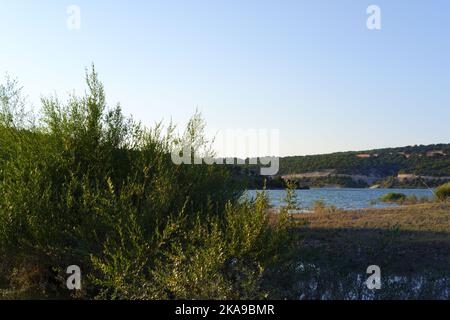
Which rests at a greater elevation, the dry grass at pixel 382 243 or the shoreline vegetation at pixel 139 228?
the shoreline vegetation at pixel 139 228

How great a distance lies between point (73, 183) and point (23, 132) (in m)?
2.29

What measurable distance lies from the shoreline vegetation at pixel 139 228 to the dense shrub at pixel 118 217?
0.03 meters

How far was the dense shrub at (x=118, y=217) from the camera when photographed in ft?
27.1

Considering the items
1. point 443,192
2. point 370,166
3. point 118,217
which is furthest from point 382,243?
point 370,166

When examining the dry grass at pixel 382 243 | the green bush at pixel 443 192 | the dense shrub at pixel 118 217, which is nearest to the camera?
the dense shrub at pixel 118 217

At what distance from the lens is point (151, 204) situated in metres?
9.70

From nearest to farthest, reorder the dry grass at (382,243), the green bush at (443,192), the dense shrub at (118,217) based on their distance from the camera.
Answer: the dense shrub at (118,217) → the dry grass at (382,243) → the green bush at (443,192)

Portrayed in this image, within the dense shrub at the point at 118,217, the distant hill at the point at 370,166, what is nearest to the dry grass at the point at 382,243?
the dense shrub at the point at 118,217

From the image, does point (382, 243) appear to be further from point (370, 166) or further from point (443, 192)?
point (370, 166)

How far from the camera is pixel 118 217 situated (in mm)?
9227

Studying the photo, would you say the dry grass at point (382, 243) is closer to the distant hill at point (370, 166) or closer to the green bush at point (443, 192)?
the green bush at point (443, 192)

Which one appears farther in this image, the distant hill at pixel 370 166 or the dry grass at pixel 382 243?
the distant hill at pixel 370 166
